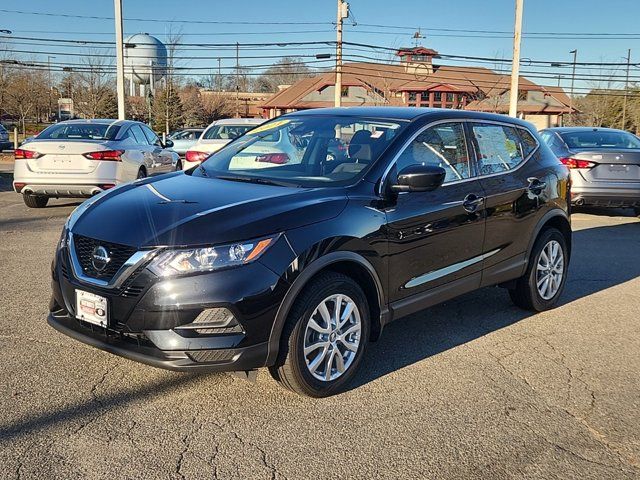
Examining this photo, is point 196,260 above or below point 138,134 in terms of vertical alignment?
below

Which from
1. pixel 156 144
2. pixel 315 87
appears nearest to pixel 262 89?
pixel 315 87

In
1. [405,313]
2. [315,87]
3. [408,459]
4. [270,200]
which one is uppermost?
[315,87]

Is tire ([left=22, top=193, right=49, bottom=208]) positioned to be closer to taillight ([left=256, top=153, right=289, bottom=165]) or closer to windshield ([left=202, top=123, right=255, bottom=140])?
windshield ([left=202, top=123, right=255, bottom=140])

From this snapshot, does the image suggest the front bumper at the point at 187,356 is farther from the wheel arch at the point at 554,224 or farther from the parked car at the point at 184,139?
the parked car at the point at 184,139

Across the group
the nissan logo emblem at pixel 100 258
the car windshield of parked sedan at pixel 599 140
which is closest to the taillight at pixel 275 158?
the nissan logo emblem at pixel 100 258

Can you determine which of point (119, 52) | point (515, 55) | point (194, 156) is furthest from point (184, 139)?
point (194, 156)

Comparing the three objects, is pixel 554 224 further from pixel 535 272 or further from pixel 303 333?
pixel 303 333

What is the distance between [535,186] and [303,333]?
2869 millimetres

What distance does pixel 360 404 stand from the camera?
11.9 ft

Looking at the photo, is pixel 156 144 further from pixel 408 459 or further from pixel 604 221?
pixel 408 459

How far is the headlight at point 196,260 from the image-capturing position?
10.4 feet

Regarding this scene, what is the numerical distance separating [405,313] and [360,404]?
795 mm

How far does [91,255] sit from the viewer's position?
11.3 feet

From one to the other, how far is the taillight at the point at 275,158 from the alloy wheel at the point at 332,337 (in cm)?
134
